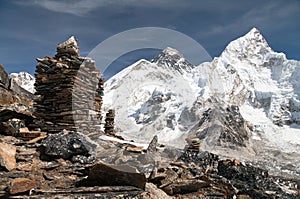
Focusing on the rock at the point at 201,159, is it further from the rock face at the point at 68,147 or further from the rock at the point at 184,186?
the rock face at the point at 68,147

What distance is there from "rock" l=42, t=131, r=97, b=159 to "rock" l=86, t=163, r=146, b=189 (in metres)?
2.60

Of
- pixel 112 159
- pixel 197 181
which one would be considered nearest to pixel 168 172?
pixel 197 181

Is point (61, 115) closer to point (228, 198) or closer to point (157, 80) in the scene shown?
point (157, 80)

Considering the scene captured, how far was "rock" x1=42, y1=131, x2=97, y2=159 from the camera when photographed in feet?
25.3

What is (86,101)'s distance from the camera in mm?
12008

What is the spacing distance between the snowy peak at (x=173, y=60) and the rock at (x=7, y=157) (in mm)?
6622

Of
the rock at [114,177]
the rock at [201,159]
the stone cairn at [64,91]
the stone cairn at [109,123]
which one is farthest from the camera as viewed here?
the stone cairn at [109,123]

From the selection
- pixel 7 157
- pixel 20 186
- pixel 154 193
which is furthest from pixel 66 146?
pixel 154 193

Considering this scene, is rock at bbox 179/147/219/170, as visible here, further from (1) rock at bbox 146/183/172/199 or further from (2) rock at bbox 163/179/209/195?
(1) rock at bbox 146/183/172/199

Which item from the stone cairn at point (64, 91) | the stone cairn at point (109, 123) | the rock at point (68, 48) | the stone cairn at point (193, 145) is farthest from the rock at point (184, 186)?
the stone cairn at point (109, 123)

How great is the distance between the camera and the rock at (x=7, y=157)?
6219 millimetres

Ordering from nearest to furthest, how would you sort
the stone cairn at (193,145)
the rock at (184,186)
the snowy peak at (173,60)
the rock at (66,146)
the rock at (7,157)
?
the rock at (7,157), the rock at (184,186), the rock at (66,146), the snowy peak at (173,60), the stone cairn at (193,145)

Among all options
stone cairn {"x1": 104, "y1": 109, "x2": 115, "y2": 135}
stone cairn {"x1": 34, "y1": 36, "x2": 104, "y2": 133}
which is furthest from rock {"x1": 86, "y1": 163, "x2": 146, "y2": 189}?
stone cairn {"x1": 104, "y1": 109, "x2": 115, "y2": 135}

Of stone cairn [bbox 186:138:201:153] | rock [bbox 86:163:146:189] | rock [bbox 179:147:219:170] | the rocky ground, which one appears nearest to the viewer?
the rocky ground
